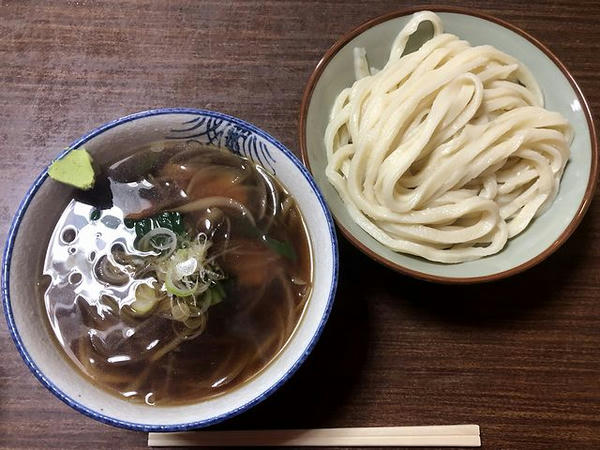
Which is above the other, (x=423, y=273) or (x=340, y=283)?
(x=423, y=273)

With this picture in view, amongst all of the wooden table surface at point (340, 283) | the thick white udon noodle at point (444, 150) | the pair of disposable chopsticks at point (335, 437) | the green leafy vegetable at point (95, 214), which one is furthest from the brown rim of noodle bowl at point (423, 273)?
the green leafy vegetable at point (95, 214)

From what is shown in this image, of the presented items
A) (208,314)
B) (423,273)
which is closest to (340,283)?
(423,273)

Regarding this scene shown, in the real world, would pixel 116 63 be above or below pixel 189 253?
above

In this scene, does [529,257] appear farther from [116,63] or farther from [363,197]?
[116,63]

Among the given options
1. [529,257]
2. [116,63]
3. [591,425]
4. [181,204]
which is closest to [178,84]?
[116,63]

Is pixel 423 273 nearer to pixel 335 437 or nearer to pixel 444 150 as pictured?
pixel 444 150

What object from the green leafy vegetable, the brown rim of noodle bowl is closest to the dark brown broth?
the green leafy vegetable
